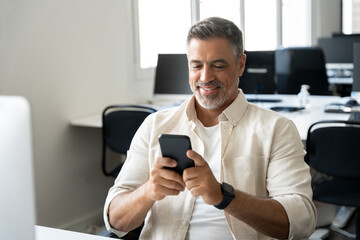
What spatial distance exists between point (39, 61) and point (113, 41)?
86 centimetres

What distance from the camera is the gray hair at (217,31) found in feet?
5.85

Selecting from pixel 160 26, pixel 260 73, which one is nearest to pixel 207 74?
pixel 260 73

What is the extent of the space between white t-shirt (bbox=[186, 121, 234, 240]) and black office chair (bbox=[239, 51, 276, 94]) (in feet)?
7.87

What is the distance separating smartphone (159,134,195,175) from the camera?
4.72 feet

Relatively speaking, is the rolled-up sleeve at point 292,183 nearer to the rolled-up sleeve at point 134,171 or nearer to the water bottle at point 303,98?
the rolled-up sleeve at point 134,171

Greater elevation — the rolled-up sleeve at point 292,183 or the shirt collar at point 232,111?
the shirt collar at point 232,111

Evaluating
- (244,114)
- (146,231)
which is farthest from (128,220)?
(244,114)

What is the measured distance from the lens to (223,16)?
17.2 ft

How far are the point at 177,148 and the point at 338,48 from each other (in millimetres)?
5423

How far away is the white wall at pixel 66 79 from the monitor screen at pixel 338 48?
2982mm

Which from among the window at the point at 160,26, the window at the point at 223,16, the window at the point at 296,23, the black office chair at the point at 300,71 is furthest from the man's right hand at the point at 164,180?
the window at the point at 296,23

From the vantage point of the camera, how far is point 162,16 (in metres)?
5.04

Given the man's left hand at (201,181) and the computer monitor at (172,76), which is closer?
the man's left hand at (201,181)

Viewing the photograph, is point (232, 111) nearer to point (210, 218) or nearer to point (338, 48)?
point (210, 218)
